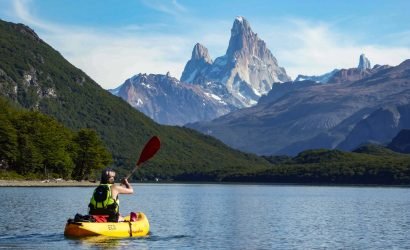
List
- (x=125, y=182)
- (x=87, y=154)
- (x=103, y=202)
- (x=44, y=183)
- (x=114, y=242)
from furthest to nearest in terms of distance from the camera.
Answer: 1. (x=87, y=154)
2. (x=44, y=183)
3. (x=125, y=182)
4. (x=103, y=202)
5. (x=114, y=242)

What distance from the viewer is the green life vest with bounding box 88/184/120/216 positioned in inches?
1893

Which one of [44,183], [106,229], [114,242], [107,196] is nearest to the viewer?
[114,242]

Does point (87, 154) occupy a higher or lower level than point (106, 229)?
higher

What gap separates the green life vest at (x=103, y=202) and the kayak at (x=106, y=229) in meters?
0.90

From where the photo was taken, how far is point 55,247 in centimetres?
4534

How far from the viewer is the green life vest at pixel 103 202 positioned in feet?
158

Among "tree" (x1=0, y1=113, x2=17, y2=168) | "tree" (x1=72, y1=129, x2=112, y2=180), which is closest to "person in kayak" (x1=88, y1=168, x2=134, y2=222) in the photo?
"tree" (x1=0, y1=113, x2=17, y2=168)

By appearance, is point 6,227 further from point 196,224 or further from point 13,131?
point 13,131

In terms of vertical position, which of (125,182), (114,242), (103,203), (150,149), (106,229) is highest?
(150,149)

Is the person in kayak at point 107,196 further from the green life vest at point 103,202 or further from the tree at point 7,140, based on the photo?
the tree at point 7,140

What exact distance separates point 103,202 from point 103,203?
10cm

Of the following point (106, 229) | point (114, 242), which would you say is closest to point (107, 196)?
point (106, 229)

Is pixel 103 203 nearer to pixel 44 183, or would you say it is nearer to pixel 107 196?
pixel 107 196

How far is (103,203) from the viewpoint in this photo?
48875mm
